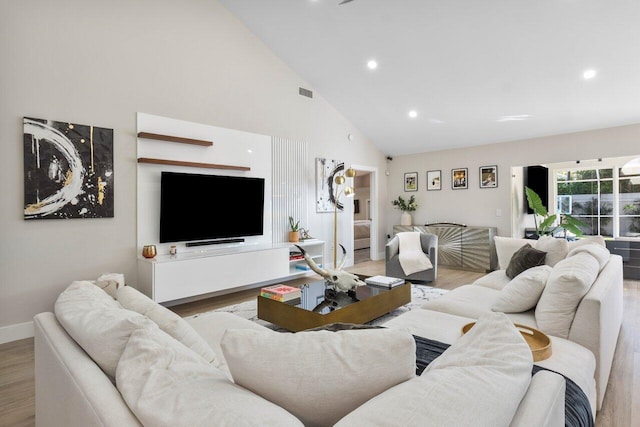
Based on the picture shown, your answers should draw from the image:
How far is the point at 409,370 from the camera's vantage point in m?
0.88

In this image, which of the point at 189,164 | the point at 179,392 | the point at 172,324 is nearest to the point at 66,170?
the point at 189,164

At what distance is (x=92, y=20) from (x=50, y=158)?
1468mm

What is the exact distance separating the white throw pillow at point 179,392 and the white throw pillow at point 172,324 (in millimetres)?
303

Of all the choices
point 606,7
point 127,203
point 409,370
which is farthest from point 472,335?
point 606,7

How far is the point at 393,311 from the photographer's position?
362cm

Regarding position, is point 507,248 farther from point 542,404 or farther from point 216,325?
point 542,404

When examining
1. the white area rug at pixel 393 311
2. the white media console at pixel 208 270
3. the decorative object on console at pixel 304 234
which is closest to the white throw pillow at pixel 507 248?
the white area rug at pixel 393 311

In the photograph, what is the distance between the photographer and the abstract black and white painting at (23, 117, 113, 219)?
3145 mm

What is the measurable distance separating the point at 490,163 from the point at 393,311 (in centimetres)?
407

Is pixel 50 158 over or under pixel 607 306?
over

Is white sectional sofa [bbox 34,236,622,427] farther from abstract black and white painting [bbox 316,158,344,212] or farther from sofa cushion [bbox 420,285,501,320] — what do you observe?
abstract black and white painting [bbox 316,158,344,212]

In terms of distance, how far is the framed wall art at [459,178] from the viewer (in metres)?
6.61

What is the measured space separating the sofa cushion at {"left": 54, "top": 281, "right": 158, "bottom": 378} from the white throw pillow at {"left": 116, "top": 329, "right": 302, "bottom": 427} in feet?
0.23

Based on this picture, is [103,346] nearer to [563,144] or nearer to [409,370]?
[409,370]
